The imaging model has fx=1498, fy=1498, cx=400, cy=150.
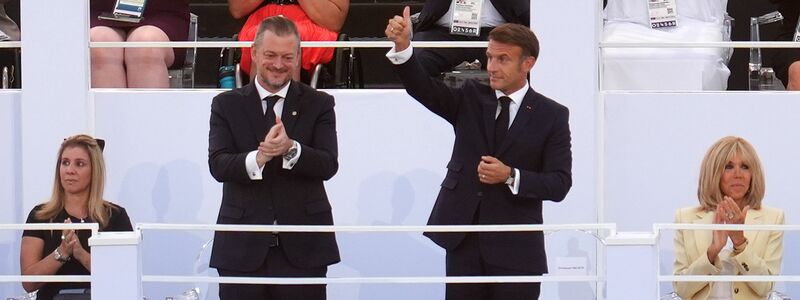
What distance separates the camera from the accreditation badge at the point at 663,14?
557 centimetres

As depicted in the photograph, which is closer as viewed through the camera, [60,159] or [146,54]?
[60,159]

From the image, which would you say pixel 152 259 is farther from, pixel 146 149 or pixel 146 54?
pixel 146 54

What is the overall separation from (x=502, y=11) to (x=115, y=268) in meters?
2.12

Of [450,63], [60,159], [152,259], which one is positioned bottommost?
[152,259]

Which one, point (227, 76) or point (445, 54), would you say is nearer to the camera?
point (445, 54)

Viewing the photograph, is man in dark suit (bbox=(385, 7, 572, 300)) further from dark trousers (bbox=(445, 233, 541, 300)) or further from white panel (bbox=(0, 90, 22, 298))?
white panel (bbox=(0, 90, 22, 298))

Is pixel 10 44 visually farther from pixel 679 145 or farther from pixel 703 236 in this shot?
pixel 703 236

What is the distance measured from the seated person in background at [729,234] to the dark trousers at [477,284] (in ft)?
1.89

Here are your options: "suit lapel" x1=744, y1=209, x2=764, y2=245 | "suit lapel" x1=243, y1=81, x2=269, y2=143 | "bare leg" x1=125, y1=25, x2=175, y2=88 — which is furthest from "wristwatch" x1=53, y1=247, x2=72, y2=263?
"suit lapel" x1=744, y1=209, x2=764, y2=245

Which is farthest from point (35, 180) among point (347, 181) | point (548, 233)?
point (548, 233)

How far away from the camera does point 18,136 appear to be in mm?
5461

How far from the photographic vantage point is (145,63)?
5547 millimetres

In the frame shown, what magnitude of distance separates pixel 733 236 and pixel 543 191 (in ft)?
2.24

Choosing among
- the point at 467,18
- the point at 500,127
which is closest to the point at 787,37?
the point at 467,18
